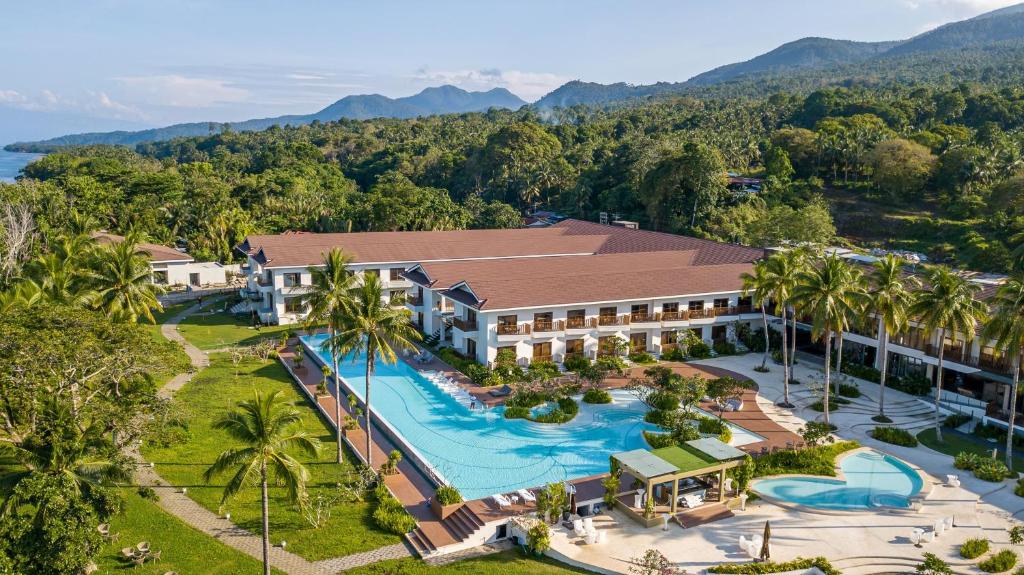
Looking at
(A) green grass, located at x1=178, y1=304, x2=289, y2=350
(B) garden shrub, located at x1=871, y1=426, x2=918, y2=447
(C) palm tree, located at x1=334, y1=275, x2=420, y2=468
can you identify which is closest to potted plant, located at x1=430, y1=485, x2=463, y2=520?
(C) palm tree, located at x1=334, y1=275, x2=420, y2=468

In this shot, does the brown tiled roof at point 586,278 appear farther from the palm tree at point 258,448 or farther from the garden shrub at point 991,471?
the palm tree at point 258,448

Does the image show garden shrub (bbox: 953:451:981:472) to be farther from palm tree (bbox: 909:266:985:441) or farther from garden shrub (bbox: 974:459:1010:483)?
palm tree (bbox: 909:266:985:441)

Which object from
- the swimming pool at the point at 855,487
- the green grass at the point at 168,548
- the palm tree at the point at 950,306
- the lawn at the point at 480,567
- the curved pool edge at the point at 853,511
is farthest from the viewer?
the palm tree at the point at 950,306

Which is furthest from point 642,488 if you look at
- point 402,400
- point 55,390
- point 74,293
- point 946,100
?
point 946,100

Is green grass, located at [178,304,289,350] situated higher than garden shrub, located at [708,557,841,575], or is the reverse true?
green grass, located at [178,304,289,350]

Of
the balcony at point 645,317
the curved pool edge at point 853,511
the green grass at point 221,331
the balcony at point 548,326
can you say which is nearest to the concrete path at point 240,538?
the curved pool edge at point 853,511

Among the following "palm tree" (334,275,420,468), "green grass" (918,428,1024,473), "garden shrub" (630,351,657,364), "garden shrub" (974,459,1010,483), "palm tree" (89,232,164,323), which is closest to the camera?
"palm tree" (334,275,420,468)
